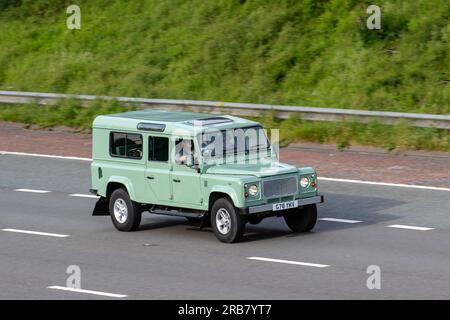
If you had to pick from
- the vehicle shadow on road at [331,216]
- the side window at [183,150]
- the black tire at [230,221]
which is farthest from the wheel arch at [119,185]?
the black tire at [230,221]

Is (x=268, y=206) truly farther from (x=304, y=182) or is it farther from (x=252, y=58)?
(x=252, y=58)

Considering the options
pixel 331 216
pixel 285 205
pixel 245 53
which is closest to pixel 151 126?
pixel 285 205

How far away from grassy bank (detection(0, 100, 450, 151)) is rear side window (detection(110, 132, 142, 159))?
828 cm

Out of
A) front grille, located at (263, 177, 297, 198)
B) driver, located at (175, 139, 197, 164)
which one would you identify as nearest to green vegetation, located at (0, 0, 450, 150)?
front grille, located at (263, 177, 297, 198)

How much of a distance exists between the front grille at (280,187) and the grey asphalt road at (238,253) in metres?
0.77

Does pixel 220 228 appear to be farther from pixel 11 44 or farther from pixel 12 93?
pixel 11 44

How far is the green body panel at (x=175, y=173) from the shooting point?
16.6 metres

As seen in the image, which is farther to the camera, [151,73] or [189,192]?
[151,73]

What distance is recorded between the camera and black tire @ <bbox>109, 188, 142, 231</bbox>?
18.0m

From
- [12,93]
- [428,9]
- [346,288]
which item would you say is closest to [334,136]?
[428,9]

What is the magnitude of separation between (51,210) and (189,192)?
13.7 ft

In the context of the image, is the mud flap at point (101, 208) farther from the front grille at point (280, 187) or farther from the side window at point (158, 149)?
the front grille at point (280, 187)

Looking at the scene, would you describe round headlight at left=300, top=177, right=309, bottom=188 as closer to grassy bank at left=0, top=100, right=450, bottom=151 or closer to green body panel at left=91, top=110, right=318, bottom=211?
green body panel at left=91, top=110, right=318, bottom=211

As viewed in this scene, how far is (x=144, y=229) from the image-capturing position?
727 inches
